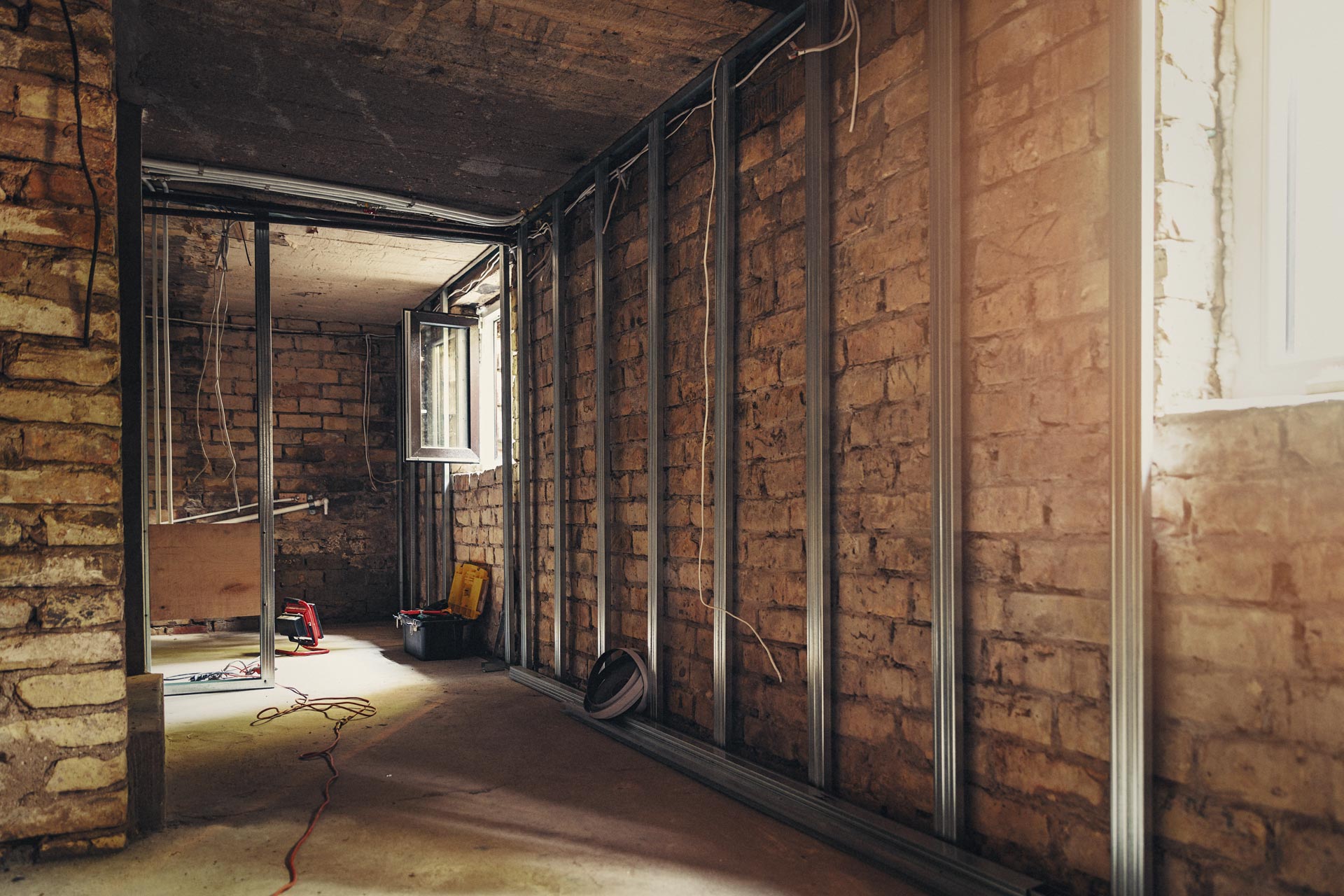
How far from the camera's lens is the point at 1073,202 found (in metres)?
2.06

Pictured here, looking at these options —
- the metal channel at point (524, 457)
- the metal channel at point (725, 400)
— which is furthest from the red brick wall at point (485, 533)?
the metal channel at point (725, 400)

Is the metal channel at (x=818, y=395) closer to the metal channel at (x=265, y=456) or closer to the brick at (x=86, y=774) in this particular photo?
the brick at (x=86, y=774)

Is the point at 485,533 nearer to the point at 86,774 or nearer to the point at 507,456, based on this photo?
the point at 507,456

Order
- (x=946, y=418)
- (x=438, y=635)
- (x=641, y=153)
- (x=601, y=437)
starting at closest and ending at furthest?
(x=946, y=418), (x=641, y=153), (x=601, y=437), (x=438, y=635)

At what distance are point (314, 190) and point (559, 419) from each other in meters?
1.72

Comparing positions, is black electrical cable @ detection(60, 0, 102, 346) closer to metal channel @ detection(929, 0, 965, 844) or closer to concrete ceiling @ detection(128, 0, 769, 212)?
concrete ceiling @ detection(128, 0, 769, 212)

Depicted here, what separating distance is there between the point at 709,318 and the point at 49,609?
2233 mm

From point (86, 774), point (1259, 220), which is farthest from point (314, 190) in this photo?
point (1259, 220)

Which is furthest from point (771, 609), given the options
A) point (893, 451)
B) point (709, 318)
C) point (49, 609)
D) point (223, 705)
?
point (223, 705)

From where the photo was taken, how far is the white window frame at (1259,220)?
1.88 meters

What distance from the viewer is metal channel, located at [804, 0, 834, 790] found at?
2.77 meters

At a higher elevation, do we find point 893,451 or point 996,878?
point 893,451

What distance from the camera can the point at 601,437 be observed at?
4184 millimetres

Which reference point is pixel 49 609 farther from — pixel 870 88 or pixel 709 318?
pixel 870 88
